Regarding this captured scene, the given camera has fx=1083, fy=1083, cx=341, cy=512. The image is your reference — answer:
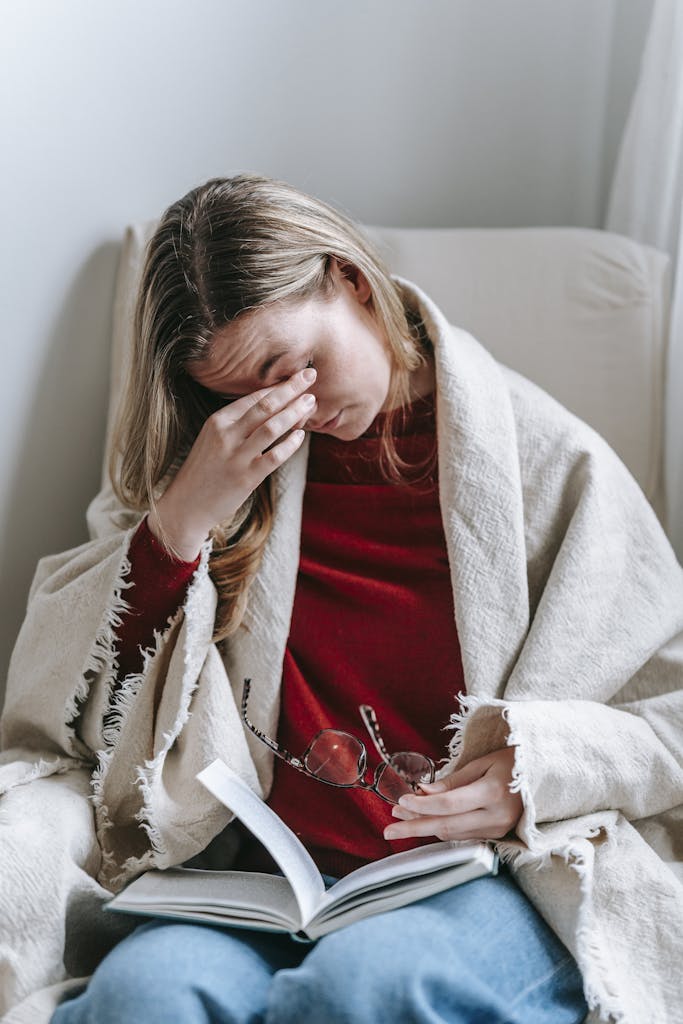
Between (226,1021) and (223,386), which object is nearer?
(226,1021)

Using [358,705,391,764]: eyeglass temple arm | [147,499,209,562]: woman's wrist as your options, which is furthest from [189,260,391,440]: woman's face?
[358,705,391,764]: eyeglass temple arm

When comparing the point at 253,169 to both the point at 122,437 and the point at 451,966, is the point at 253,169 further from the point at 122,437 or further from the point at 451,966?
the point at 451,966

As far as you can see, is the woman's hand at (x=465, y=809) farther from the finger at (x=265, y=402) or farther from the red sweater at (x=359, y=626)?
the finger at (x=265, y=402)

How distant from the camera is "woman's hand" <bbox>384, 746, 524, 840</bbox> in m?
0.90

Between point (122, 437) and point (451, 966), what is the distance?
2.05ft

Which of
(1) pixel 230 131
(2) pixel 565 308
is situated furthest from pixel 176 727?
(1) pixel 230 131

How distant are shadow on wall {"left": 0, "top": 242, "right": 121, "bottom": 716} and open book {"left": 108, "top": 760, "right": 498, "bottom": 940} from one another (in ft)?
1.81

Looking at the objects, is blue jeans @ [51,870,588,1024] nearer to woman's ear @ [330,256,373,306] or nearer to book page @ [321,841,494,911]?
book page @ [321,841,494,911]

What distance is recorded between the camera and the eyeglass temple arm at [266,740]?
101 cm

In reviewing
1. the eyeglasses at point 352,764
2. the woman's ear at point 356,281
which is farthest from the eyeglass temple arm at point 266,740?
the woman's ear at point 356,281

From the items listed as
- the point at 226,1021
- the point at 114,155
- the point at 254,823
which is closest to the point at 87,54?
the point at 114,155

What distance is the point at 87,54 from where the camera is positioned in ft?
4.41

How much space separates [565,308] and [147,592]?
648 millimetres

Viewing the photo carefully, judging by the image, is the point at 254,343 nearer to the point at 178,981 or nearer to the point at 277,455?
the point at 277,455
